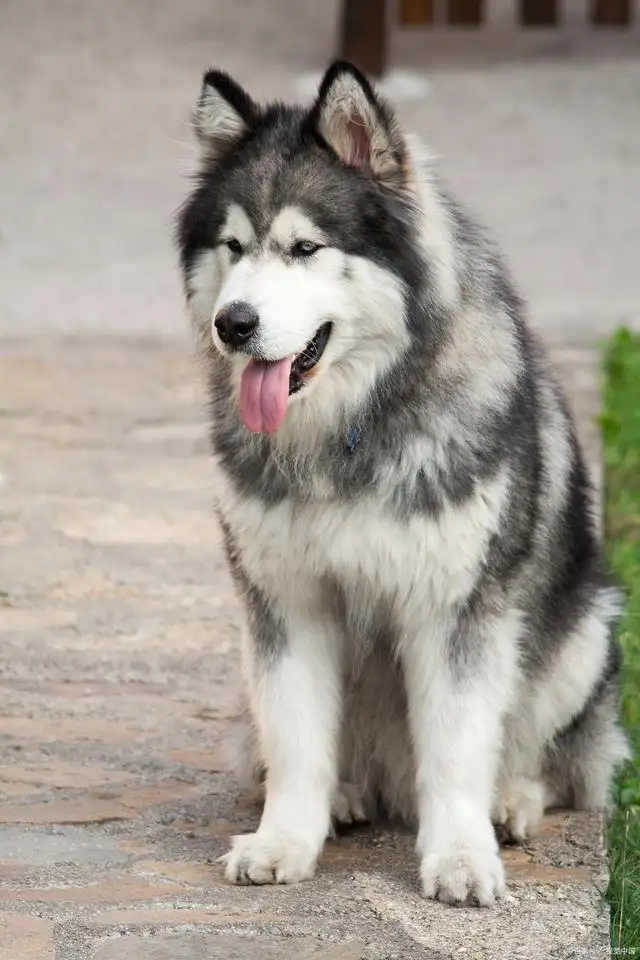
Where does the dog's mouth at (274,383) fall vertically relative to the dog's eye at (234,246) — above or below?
below

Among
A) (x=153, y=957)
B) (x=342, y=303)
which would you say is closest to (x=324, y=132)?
(x=342, y=303)

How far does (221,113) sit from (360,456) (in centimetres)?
80

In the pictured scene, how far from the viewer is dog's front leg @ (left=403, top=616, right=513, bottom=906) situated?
354 cm

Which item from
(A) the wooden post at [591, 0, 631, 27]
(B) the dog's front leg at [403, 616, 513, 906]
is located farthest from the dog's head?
(A) the wooden post at [591, 0, 631, 27]

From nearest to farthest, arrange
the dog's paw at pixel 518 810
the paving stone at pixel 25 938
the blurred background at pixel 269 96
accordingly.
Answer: the paving stone at pixel 25 938 → the dog's paw at pixel 518 810 → the blurred background at pixel 269 96

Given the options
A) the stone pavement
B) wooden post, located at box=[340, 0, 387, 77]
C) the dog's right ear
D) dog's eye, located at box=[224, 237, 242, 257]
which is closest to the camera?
the stone pavement

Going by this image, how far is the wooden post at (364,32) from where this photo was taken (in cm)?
1076

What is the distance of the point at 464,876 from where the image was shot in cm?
344

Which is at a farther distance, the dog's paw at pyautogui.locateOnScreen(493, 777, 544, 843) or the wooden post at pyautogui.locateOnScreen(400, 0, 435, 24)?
the wooden post at pyautogui.locateOnScreen(400, 0, 435, 24)

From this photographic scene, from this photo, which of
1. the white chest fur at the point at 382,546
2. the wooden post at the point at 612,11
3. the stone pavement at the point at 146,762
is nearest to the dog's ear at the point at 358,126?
the white chest fur at the point at 382,546

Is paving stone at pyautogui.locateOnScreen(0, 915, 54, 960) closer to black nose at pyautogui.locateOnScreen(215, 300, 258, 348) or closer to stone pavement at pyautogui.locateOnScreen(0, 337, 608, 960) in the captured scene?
stone pavement at pyautogui.locateOnScreen(0, 337, 608, 960)

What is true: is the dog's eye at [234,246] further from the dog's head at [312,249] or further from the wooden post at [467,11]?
the wooden post at [467,11]

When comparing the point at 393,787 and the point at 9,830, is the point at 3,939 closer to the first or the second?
the point at 9,830

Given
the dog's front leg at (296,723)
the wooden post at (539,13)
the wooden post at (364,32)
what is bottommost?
the dog's front leg at (296,723)
